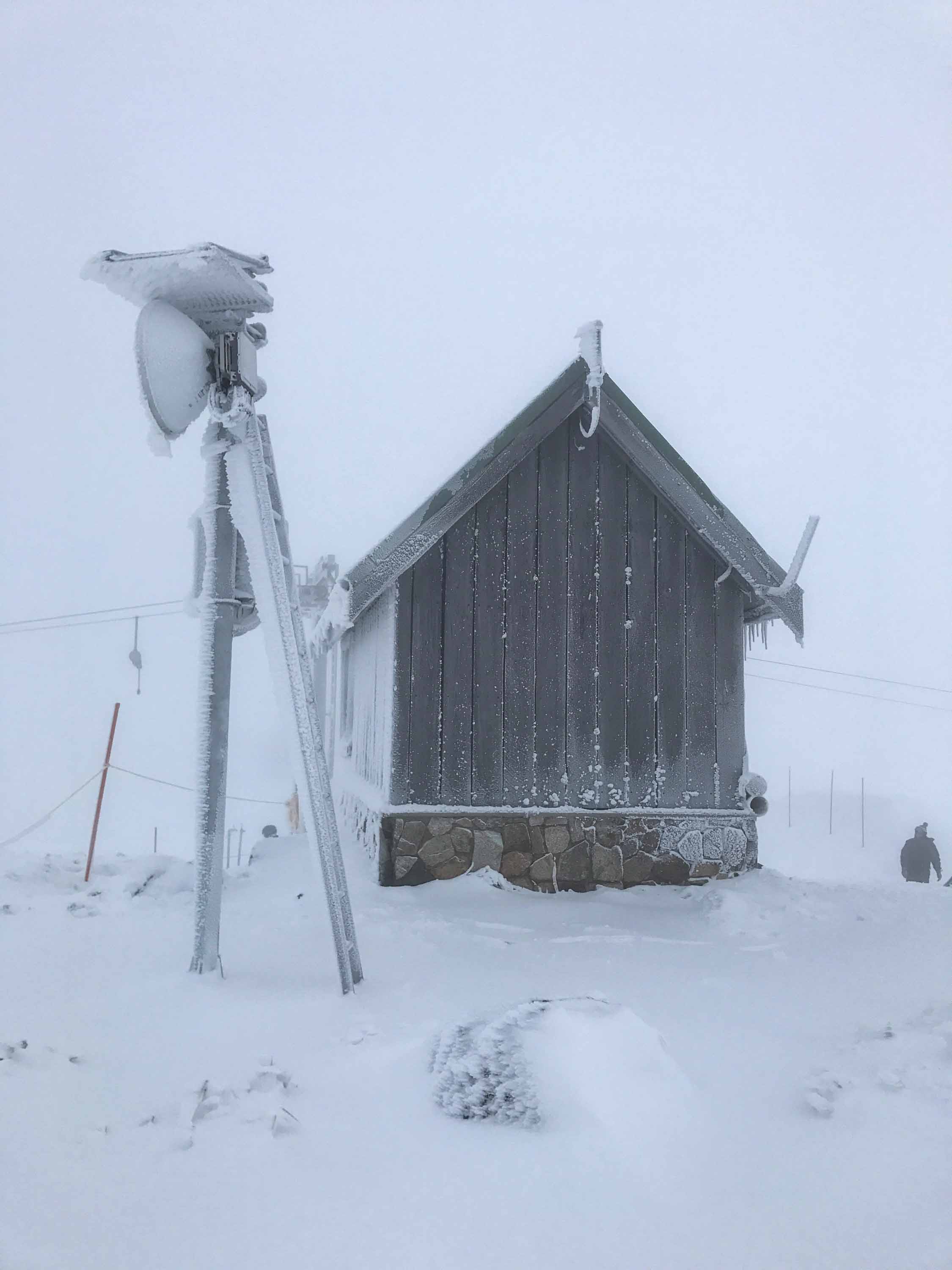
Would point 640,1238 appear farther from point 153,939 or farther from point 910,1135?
point 153,939

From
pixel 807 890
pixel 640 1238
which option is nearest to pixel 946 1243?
pixel 640 1238

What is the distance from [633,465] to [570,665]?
6.48ft

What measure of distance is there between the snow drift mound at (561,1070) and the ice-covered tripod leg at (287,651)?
114 cm

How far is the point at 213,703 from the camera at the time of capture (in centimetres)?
471

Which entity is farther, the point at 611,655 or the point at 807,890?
the point at 611,655

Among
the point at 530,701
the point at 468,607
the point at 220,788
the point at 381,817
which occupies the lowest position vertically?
the point at 381,817

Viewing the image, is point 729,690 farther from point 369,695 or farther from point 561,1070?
point 561,1070

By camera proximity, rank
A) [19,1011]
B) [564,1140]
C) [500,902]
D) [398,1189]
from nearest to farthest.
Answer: [398,1189]
[564,1140]
[19,1011]
[500,902]

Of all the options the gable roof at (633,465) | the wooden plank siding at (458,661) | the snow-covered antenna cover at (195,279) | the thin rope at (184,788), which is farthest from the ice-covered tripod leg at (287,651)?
the wooden plank siding at (458,661)

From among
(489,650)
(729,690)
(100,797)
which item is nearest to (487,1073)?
(489,650)

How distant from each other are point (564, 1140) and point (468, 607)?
503 centimetres

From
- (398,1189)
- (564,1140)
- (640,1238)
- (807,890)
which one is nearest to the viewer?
(640,1238)

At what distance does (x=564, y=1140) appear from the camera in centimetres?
265

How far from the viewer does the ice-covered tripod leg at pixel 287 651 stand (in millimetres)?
4324
